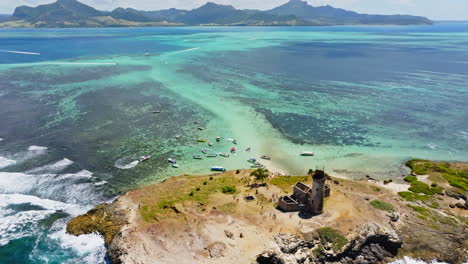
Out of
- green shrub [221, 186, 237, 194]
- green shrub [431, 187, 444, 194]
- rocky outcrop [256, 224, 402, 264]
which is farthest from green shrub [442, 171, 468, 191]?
green shrub [221, 186, 237, 194]

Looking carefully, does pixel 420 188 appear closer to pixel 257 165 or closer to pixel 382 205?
pixel 382 205

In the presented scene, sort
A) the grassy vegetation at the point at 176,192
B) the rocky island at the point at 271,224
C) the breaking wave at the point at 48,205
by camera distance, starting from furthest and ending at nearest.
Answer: the grassy vegetation at the point at 176,192
the breaking wave at the point at 48,205
the rocky island at the point at 271,224

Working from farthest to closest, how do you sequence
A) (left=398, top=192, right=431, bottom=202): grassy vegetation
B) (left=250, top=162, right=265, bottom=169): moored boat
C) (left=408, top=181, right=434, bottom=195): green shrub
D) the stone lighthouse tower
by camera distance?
1. (left=250, top=162, right=265, bottom=169): moored boat
2. (left=408, top=181, right=434, bottom=195): green shrub
3. (left=398, top=192, right=431, bottom=202): grassy vegetation
4. the stone lighthouse tower

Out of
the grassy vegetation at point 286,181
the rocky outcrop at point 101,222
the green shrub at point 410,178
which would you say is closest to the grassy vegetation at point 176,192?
the rocky outcrop at point 101,222

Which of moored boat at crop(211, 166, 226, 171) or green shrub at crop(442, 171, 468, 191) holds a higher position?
moored boat at crop(211, 166, 226, 171)

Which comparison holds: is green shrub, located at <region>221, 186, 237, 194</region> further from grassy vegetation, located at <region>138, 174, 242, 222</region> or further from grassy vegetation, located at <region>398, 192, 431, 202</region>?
grassy vegetation, located at <region>398, 192, 431, 202</region>

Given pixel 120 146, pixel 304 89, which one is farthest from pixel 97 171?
pixel 304 89

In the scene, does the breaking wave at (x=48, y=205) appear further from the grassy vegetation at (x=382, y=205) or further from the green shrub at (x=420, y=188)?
the green shrub at (x=420, y=188)

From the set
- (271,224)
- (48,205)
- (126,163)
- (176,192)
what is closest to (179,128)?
(126,163)
